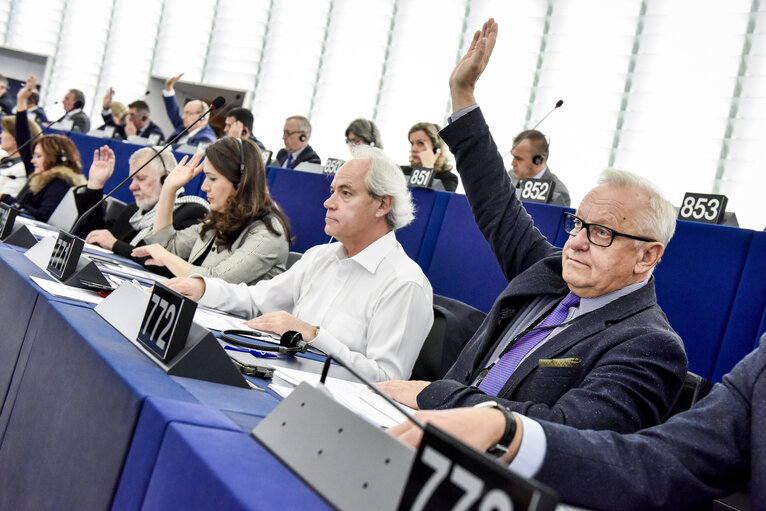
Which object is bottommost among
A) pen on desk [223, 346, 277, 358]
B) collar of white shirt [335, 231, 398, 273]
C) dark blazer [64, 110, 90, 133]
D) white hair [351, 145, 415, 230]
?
pen on desk [223, 346, 277, 358]

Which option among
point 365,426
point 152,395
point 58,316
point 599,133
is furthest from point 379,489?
point 599,133

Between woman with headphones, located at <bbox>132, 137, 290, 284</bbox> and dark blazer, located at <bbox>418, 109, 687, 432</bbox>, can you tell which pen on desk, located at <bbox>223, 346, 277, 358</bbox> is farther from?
woman with headphones, located at <bbox>132, 137, 290, 284</bbox>

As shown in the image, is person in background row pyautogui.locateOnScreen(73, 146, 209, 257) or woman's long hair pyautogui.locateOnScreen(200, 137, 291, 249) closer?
woman's long hair pyautogui.locateOnScreen(200, 137, 291, 249)

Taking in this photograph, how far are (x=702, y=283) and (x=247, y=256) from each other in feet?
5.08

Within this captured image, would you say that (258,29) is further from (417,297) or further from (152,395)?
(152,395)

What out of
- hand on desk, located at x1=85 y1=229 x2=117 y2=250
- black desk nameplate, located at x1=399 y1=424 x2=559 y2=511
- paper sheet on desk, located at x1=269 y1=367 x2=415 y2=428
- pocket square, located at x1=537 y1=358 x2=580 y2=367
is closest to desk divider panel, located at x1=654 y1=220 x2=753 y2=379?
pocket square, located at x1=537 y1=358 x2=580 y2=367

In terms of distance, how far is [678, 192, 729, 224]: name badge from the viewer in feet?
7.92

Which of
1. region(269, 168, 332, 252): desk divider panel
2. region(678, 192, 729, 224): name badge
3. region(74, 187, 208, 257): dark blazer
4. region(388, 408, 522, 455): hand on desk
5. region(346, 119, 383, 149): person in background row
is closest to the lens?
region(388, 408, 522, 455): hand on desk

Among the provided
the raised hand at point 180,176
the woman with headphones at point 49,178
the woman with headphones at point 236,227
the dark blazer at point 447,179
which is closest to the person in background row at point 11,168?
the woman with headphones at point 49,178

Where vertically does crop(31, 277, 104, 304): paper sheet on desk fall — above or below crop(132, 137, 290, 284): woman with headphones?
below

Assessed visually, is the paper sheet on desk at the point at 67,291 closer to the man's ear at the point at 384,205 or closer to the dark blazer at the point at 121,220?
the man's ear at the point at 384,205

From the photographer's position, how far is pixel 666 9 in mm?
5855

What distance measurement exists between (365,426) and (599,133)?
595 cm

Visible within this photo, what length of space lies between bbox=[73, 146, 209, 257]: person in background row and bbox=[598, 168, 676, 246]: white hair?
2.18 metres
